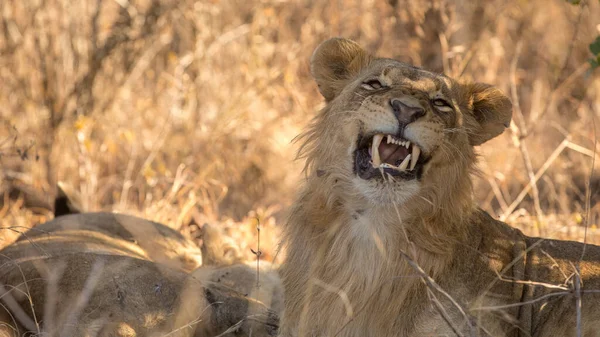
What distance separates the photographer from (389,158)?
3.73m

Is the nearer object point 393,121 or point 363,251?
point 393,121

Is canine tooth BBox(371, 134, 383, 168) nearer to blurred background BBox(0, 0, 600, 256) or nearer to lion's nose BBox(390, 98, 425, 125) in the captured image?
lion's nose BBox(390, 98, 425, 125)

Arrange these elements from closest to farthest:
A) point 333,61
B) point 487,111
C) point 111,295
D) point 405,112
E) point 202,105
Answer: point 405,112 → point 111,295 → point 487,111 → point 333,61 → point 202,105

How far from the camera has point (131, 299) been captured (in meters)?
4.12

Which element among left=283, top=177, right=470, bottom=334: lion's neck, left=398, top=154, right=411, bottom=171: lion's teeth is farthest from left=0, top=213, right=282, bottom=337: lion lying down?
left=398, top=154, right=411, bottom=171: lion's teeth

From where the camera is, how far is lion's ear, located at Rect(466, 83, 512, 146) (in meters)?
4.19

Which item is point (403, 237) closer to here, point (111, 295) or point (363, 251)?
point (363, 251)

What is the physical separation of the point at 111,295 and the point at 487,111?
1.89m

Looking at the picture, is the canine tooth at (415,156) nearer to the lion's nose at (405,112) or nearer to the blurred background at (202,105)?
the lion's nose at (405,112)

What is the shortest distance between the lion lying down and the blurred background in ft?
4.95

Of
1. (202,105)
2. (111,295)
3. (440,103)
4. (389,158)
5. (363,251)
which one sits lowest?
(202,105)

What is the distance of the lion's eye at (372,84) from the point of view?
3.97m

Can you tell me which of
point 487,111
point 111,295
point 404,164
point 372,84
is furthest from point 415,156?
point 111,295

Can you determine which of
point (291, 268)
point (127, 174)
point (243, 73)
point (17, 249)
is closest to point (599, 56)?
point (291, 268)
